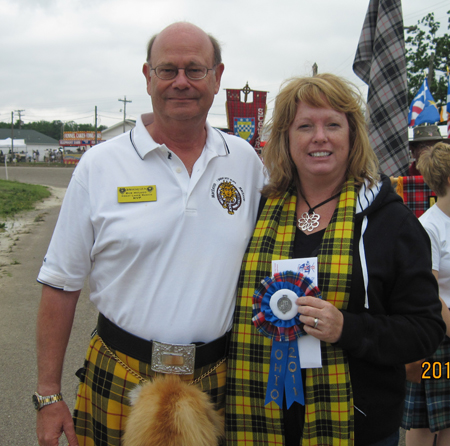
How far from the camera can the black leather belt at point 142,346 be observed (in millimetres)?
1781

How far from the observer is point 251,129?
8.13m

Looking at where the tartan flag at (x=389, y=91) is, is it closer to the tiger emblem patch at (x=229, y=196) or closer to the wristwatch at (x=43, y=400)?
the tiger emblem patch at (x=229, y=196)

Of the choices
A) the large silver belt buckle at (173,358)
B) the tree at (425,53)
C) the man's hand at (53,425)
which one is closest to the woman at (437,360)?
Result: the large silver belt buckle at (173,358)

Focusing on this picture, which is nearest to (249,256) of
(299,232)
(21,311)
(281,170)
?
(299,232)

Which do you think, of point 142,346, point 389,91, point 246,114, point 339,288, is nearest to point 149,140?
point 142,346

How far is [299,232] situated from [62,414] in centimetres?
135

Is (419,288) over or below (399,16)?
below

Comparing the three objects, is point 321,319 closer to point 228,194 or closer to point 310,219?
point 310,219

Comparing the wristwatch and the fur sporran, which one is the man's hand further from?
the fur sporran

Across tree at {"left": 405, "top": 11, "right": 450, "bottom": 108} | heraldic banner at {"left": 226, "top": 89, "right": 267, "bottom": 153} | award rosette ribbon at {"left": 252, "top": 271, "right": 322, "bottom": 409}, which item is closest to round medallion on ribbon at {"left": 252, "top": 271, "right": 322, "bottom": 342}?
award rosette ribbon at {"left": 252, "top": 271, "right": 322, "bottom": 409}

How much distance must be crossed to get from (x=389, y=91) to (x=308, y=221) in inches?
→ 69.2

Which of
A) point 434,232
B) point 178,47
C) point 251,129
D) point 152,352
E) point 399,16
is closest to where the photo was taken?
point 152,352

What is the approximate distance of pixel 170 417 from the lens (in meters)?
1.48

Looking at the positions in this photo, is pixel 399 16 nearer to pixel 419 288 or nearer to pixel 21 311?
pixel 419 288
